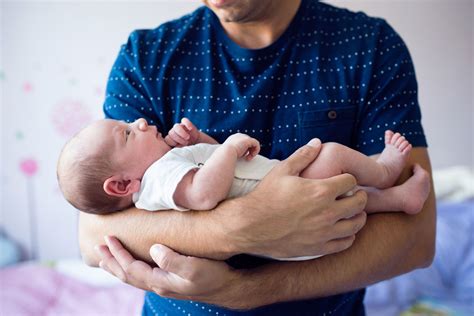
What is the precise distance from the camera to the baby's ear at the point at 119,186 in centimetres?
104

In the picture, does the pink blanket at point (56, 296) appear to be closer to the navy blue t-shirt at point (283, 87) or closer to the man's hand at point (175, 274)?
the navy blue t-shirt at point (283, 87)

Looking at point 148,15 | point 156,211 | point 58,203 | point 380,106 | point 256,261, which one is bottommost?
point 58,203

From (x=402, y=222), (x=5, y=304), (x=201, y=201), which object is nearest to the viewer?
(x=201, y=201)

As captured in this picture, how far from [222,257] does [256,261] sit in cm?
14

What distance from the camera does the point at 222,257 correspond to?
3.25 ft

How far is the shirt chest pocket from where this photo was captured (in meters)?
1.13

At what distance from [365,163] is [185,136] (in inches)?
16.0

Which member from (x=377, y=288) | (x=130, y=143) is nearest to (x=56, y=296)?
(x=377, y=288)

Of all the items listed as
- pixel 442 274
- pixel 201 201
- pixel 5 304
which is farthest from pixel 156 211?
pixel 442 274

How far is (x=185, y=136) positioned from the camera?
1.07 m

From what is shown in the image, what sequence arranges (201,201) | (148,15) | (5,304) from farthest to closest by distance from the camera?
(148,15), (5,304), (201,201)

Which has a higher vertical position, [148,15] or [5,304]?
[148,15]

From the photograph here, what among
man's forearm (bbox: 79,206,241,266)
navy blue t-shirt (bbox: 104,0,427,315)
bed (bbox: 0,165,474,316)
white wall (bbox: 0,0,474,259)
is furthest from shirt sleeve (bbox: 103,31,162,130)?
white wall (bbox: 0,0,474,259)

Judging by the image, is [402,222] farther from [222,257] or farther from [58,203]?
[58,203]
